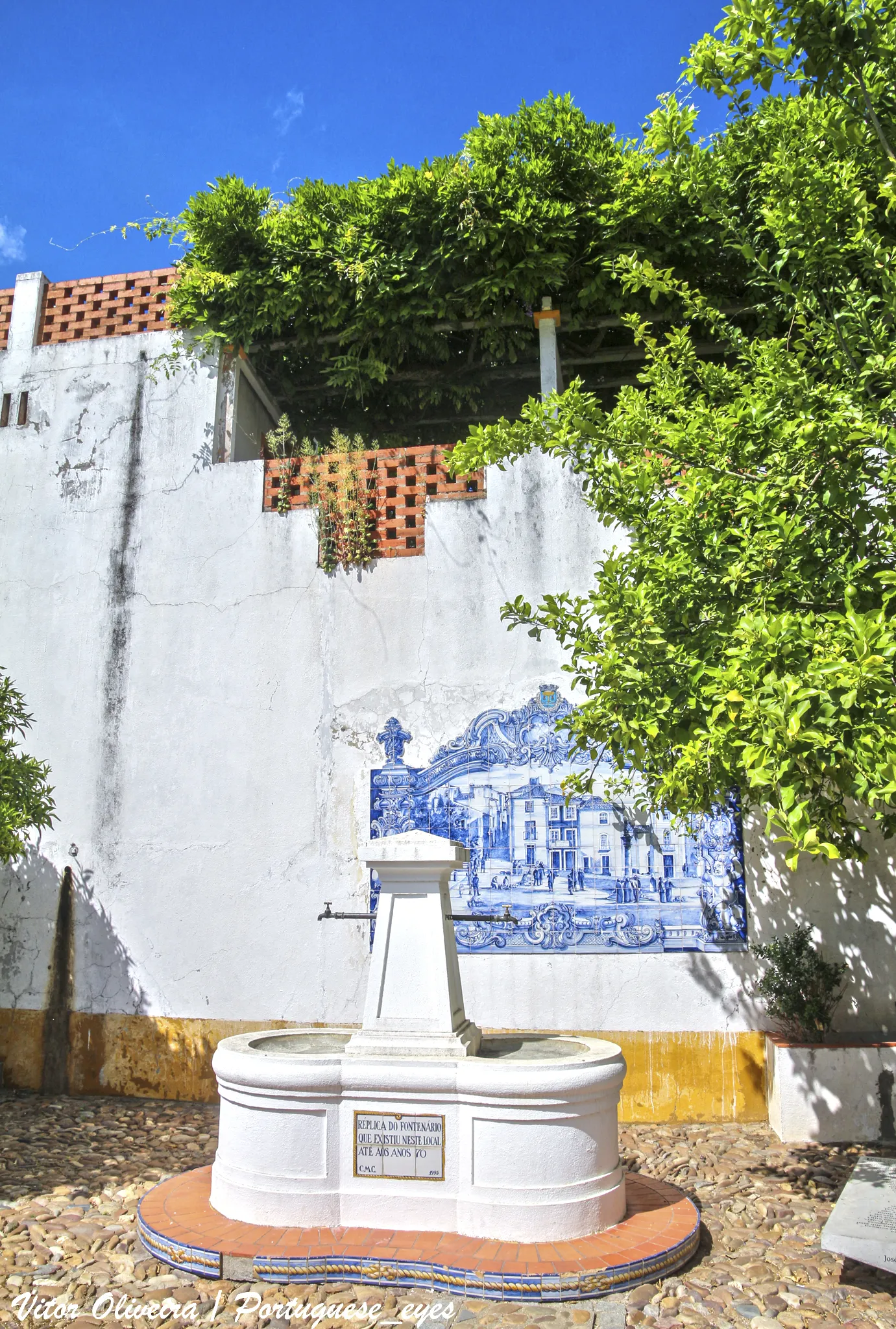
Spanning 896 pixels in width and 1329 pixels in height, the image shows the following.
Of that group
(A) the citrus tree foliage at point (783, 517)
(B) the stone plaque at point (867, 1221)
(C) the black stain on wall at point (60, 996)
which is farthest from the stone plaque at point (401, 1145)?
(C) the black stain on wall at point (60, 996)

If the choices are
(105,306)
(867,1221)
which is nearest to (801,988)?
(867,1221)

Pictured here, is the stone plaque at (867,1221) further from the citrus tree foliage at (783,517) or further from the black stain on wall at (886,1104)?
the citrus tree foliage at (783,517)

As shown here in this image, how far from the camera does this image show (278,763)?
7.93m

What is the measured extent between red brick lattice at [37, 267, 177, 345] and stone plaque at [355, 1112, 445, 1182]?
7.41 meters

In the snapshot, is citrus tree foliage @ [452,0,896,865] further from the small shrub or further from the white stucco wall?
the white stucco wall

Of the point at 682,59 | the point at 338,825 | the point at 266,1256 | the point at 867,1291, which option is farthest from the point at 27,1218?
the point at 682,59

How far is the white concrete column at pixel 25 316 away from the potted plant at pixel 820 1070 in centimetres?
852

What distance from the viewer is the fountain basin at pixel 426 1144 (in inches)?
179

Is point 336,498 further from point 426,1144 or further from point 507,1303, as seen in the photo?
point 507,1303

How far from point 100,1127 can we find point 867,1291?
198 inches

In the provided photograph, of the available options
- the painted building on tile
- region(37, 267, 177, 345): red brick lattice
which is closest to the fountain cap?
the painted building on tile

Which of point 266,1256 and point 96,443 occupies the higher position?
point 96,443

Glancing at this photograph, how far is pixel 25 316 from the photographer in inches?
376

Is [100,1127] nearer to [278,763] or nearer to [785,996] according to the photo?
[278,763]
